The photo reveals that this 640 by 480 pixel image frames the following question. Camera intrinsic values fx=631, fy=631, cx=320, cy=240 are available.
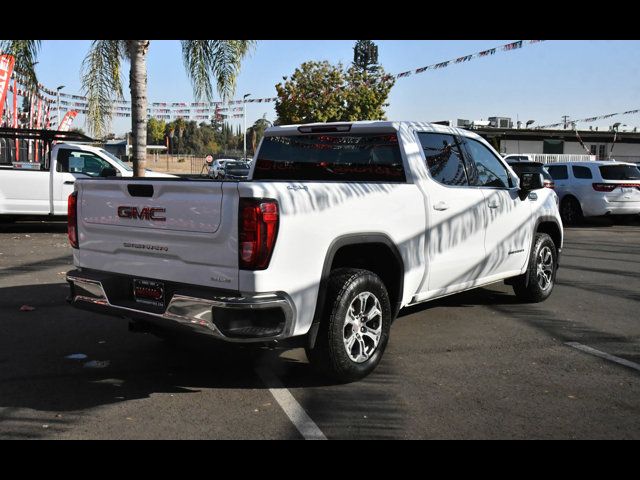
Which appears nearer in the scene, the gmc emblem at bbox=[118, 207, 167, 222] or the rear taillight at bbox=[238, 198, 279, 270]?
the rear taillight at bbox=[238, 198, 279, 270]

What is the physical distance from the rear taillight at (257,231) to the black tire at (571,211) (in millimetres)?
14918

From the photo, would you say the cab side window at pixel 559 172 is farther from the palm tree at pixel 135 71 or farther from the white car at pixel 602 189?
the palm tree at pixel 135 71

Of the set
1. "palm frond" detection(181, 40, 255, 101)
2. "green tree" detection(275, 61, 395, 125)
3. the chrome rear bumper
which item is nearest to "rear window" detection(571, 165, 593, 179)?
"palm frond" detection(181, 40, 255, 101)

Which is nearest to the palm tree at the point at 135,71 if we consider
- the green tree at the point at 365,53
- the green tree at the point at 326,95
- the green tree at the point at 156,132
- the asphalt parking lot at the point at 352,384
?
the asphalt parking lot at the point at 352,384

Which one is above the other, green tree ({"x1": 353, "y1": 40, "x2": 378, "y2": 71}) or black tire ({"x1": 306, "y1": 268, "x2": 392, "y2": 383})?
green tree ({"x1": 353, "y1": 40, "x2": 378, "y2": 71})

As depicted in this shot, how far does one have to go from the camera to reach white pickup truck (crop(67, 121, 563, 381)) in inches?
152

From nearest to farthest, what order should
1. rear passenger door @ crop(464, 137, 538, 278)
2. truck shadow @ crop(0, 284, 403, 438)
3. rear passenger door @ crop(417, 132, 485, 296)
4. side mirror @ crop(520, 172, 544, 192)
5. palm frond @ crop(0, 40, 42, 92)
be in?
truck shadow @ crop(0, 284, 403, 438), rear passenger door @ crop(417, 132, 485, 296), rear passenger door @ crop(464, 137, 538, 278), side mirror @ crop(520, 172, 544, 192), palm frond @ crop(0, 40, 42, 92)

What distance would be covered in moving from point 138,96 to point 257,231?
38.2ft

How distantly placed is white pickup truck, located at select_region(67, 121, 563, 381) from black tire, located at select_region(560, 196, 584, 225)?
38.5ft

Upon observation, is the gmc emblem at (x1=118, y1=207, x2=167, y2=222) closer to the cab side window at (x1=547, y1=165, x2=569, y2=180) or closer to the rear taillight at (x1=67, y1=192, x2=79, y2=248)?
the rear taillight at (x1=67, y1=192, x2=79, y2=248)

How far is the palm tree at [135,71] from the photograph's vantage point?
555 inches

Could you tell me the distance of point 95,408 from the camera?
407 cm
